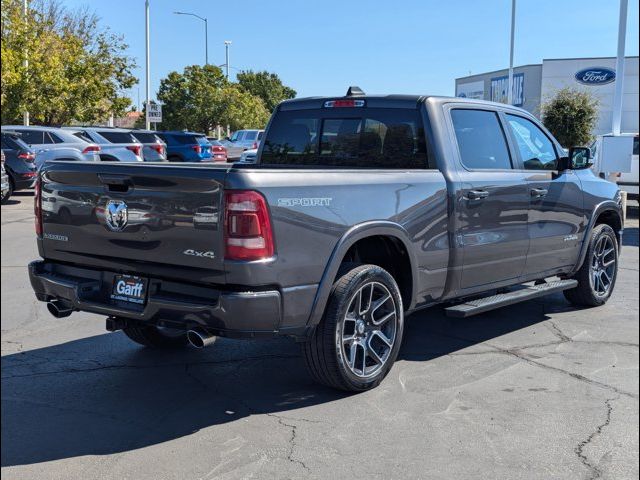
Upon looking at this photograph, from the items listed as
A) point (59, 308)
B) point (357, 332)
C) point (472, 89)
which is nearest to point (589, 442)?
point (357, 332)

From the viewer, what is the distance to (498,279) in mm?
5852

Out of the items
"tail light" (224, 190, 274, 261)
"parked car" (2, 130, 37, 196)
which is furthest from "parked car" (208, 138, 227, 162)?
"tail light" (224, 190, 274, 261)

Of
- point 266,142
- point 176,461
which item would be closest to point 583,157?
point 266,142

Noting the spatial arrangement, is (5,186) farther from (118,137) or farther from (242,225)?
(242,225)

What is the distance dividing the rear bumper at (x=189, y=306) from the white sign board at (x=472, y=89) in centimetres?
4162

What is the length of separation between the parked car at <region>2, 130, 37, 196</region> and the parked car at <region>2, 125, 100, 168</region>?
121 centimetres

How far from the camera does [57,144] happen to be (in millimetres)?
19312

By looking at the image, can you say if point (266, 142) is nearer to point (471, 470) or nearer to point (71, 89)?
point (471, 470)

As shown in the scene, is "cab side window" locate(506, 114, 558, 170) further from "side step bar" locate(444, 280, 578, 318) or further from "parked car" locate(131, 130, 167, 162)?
"parked car" locate(131, 130, 167, 162)

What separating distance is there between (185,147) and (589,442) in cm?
2762

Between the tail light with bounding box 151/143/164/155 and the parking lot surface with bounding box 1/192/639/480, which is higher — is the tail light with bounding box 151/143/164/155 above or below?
above

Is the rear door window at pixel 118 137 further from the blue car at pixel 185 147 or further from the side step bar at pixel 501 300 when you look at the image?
the side step bar at pixel 501 300

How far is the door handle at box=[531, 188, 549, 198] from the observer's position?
240 inches

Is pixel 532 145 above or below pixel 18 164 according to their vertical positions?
above
